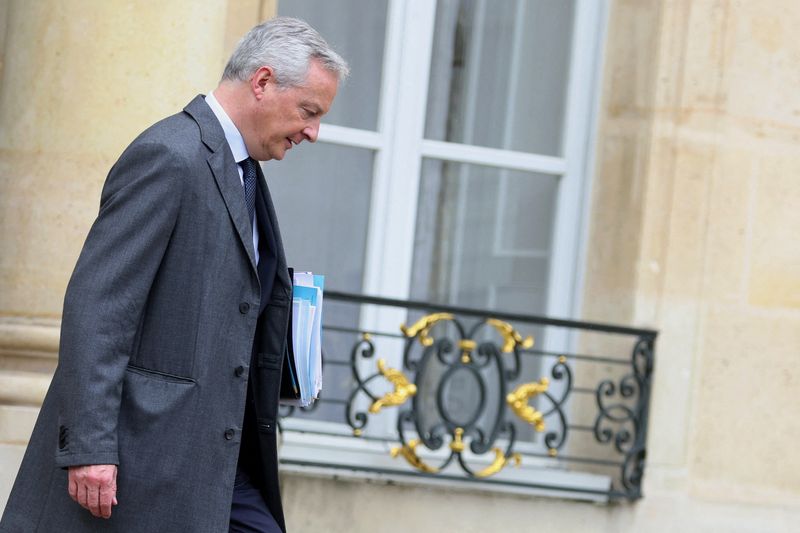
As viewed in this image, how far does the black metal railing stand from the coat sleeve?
206 centimetres

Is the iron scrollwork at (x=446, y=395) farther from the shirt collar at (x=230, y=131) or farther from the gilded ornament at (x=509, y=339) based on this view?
the shirt collar at (x=230, y=131)

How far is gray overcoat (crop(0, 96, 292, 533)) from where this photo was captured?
2.71 meters

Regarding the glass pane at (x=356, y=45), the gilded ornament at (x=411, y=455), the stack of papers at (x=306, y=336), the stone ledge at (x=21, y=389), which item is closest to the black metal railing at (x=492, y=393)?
the gilded ornament at (x=411, y=455)

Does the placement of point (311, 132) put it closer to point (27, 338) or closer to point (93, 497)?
point (93, 497)

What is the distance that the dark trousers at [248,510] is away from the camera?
3.03 metres

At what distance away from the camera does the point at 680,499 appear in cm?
525

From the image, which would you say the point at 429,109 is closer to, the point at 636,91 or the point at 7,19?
the point at 636,91

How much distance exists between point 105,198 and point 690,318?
294 cm

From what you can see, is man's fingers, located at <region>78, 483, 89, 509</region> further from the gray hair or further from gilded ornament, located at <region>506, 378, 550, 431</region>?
gilded ornament, located at <region>506, 378, 550, 431</region>

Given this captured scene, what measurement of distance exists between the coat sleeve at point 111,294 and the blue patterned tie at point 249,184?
0.23 metres

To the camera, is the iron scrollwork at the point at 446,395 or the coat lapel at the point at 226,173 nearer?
the coat lapel at the point at 226,173

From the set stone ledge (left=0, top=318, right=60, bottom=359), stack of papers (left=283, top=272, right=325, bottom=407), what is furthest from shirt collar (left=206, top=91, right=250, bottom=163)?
stone ledge (left=0, top=318, right=60, bottom=359)

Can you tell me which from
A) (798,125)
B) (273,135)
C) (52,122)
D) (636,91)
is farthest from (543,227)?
(273,135)

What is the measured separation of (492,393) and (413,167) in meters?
0.91
